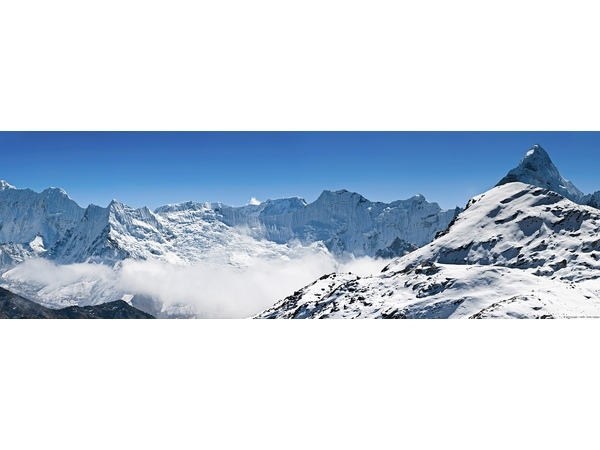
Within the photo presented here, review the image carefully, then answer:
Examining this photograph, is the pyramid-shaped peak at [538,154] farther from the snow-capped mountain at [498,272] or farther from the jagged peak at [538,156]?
the snow-capped mountain at [498,272]

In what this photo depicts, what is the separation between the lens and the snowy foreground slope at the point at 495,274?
6519cm

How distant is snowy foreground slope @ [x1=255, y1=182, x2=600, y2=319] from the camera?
6519 centimetres

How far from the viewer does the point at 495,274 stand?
74.0 meters

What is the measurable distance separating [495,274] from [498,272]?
2.89 feet

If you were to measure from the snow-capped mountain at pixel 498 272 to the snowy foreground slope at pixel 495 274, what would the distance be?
135mm

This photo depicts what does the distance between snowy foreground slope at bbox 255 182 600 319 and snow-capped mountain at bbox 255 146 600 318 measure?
135mm

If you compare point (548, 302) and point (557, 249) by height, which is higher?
point (557, 249)

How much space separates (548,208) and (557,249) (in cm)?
1319

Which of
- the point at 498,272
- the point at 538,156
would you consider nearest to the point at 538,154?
the point at 538,156

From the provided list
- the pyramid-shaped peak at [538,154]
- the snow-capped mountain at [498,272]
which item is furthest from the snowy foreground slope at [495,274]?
the pyramid-shaped peak at [538,154]

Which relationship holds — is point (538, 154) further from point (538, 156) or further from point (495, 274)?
point (495, 274)
